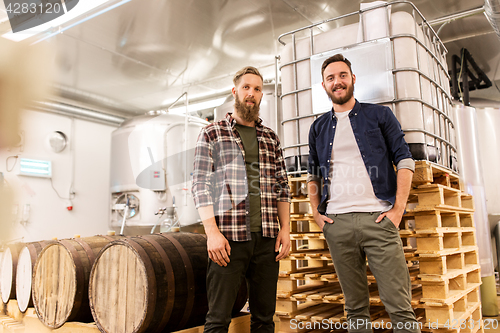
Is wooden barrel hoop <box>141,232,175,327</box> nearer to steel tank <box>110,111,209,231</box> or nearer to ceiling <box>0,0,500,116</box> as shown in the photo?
ceiling <box>0,0,500,116</box>

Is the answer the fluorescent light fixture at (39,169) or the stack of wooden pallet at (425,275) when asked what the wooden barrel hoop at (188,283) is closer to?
the stack of wooden pallet at (425,275)

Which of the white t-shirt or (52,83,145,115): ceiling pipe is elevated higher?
(52,83,145,115): ceiling pipe

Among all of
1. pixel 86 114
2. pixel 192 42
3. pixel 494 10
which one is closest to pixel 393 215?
pixel 494 10

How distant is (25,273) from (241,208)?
298 cm

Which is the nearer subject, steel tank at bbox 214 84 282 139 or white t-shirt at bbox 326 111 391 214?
white t-shirt at bbox 326 111 391 214

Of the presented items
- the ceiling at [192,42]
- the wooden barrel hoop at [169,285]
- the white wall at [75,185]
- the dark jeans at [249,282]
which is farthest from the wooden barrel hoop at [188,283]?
the white wall at [75,185]

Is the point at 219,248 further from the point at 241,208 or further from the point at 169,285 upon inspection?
the point at 169,285

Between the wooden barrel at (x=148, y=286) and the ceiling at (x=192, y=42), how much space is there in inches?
118

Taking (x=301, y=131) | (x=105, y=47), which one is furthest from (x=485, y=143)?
(x=105, y=47)

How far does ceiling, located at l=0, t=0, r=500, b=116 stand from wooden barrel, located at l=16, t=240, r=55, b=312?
247 centimetres

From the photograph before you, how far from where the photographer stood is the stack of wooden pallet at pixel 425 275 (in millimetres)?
3033

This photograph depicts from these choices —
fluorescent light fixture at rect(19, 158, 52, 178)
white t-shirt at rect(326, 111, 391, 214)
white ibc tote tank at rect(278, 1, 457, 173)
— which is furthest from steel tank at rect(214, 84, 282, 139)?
fluorescent light fixture at rect(19, 158, 52, 178)

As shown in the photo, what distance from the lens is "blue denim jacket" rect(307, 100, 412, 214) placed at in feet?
8.82

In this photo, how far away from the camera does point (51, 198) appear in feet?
32.4
